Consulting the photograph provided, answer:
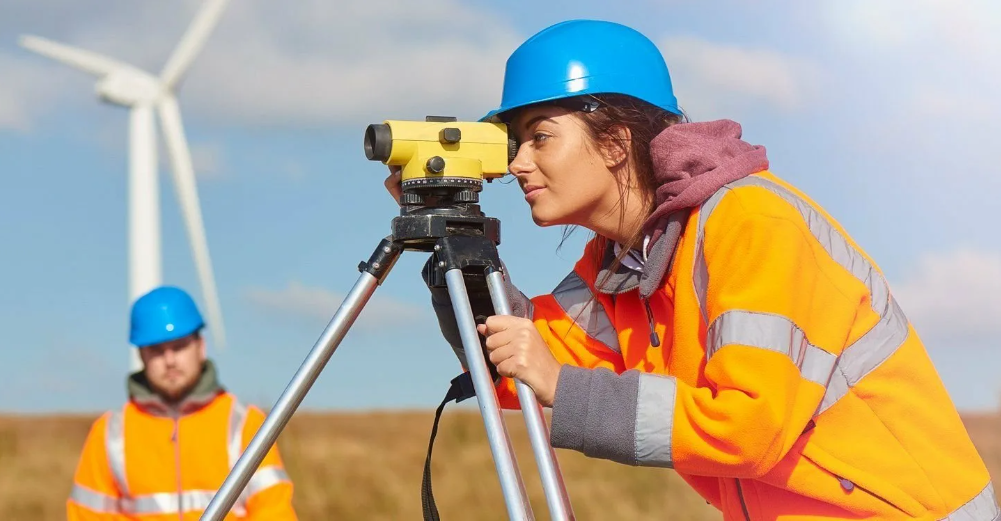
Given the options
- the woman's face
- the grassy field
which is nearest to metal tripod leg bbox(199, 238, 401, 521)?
the woman's face

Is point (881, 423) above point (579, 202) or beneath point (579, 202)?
beneath

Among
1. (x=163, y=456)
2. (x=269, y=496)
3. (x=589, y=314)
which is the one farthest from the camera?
(x=163, y=456)

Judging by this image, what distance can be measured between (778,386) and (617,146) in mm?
861

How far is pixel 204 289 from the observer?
14977 mm

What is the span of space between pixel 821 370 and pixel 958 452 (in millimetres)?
515

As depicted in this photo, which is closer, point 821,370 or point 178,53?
point 821,370

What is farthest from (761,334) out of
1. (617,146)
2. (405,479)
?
(405,479)

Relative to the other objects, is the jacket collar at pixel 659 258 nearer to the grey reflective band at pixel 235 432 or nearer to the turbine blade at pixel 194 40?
the grey reflective band at pixel 235 432

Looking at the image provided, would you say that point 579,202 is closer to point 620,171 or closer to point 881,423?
point 620,171

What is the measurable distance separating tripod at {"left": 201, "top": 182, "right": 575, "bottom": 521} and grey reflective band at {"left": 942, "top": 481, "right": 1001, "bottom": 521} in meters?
1.02

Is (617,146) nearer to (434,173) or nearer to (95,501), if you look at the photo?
(434,173)

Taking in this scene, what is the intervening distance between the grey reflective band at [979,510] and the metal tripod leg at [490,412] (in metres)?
1.08

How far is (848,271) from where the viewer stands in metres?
3.00

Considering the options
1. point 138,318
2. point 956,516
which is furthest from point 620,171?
point 138,318
